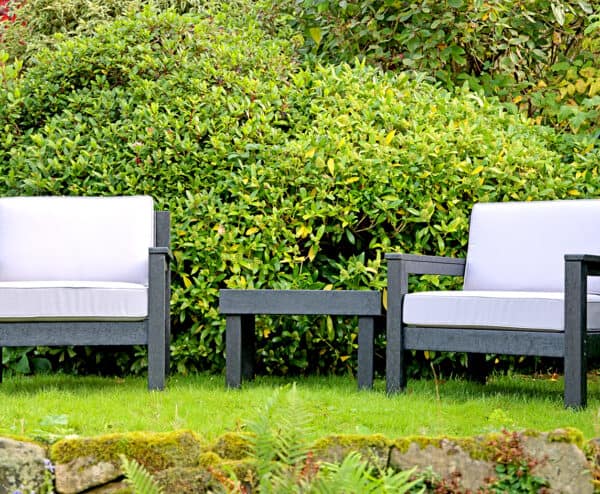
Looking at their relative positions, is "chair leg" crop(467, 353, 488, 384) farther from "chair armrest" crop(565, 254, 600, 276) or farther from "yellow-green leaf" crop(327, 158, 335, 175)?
"yellow-green leaf" crop(327, 158, 335, 175)

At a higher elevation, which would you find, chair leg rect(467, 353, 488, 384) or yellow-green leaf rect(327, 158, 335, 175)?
yellow-green leaf rect(327, 158, 335, 175)

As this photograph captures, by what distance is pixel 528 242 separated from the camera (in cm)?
440

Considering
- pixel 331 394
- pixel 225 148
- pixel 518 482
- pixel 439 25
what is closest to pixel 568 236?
pixel 331 394

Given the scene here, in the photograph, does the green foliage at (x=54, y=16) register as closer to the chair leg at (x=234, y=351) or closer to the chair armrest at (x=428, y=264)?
the chair armrest at (x=428, y=264)

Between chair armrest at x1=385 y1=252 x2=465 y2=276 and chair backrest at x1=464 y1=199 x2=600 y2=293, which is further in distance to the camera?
chair backrest at x1=464 y1=199 x2=600 y2=293

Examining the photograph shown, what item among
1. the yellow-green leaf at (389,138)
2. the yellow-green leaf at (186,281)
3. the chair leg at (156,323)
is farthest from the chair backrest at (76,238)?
the yellow-green leaf at (389,138)

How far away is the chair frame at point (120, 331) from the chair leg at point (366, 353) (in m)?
0.85

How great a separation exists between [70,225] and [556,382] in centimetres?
248

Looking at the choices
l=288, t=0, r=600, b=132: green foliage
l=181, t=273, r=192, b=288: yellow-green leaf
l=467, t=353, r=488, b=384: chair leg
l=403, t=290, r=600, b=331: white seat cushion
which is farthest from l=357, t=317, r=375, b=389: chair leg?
l=288, t=0, r=600, b=132: green foliage

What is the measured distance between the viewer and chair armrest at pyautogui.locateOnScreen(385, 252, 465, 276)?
160 inches

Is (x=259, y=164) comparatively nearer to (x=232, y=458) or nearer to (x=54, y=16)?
(x=232, y=458)

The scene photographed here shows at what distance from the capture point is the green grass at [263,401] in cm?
319

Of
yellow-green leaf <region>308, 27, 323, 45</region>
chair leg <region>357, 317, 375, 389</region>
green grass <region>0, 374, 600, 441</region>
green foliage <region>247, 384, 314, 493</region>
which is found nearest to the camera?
green foliage <region>247, 384, 314, 493</region>

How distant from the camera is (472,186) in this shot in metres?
4.84
